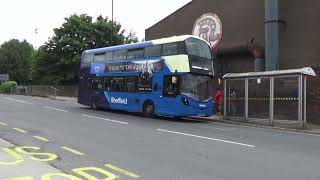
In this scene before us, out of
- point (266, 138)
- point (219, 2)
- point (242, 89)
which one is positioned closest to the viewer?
point (266, 138)

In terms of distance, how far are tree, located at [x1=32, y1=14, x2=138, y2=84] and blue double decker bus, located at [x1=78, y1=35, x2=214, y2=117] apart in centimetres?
3115

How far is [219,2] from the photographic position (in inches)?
1268

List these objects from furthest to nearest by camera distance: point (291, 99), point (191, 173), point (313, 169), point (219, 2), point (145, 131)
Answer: point (219, 2) < point (291, 99) < point (145, 131) < point (313, 169) < point (191, 173)

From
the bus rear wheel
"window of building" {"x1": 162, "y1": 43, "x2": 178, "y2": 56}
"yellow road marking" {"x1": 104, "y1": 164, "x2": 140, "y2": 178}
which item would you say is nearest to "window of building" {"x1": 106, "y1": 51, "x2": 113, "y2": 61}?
the bus rear wheel

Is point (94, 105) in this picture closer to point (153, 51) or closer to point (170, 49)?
point (153, 51)

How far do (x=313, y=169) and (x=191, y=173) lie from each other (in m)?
2.63

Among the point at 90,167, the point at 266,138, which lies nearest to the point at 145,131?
the point at 266,138

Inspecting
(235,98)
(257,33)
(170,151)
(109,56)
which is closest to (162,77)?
(235,98)

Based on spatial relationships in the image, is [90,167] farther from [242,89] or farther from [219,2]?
[219,2]

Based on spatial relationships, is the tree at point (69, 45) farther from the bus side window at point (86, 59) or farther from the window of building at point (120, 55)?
the window of building at point (120, 55)

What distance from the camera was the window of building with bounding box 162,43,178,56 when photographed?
2312 cm

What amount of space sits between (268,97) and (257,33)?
722 cm

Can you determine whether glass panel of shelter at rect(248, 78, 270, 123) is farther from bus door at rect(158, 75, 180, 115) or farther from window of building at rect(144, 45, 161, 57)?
window of building at rect(144, 45, 161, 57)

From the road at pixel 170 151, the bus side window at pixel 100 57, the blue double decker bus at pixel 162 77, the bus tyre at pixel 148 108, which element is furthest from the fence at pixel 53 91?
the road at pixel 170 151
